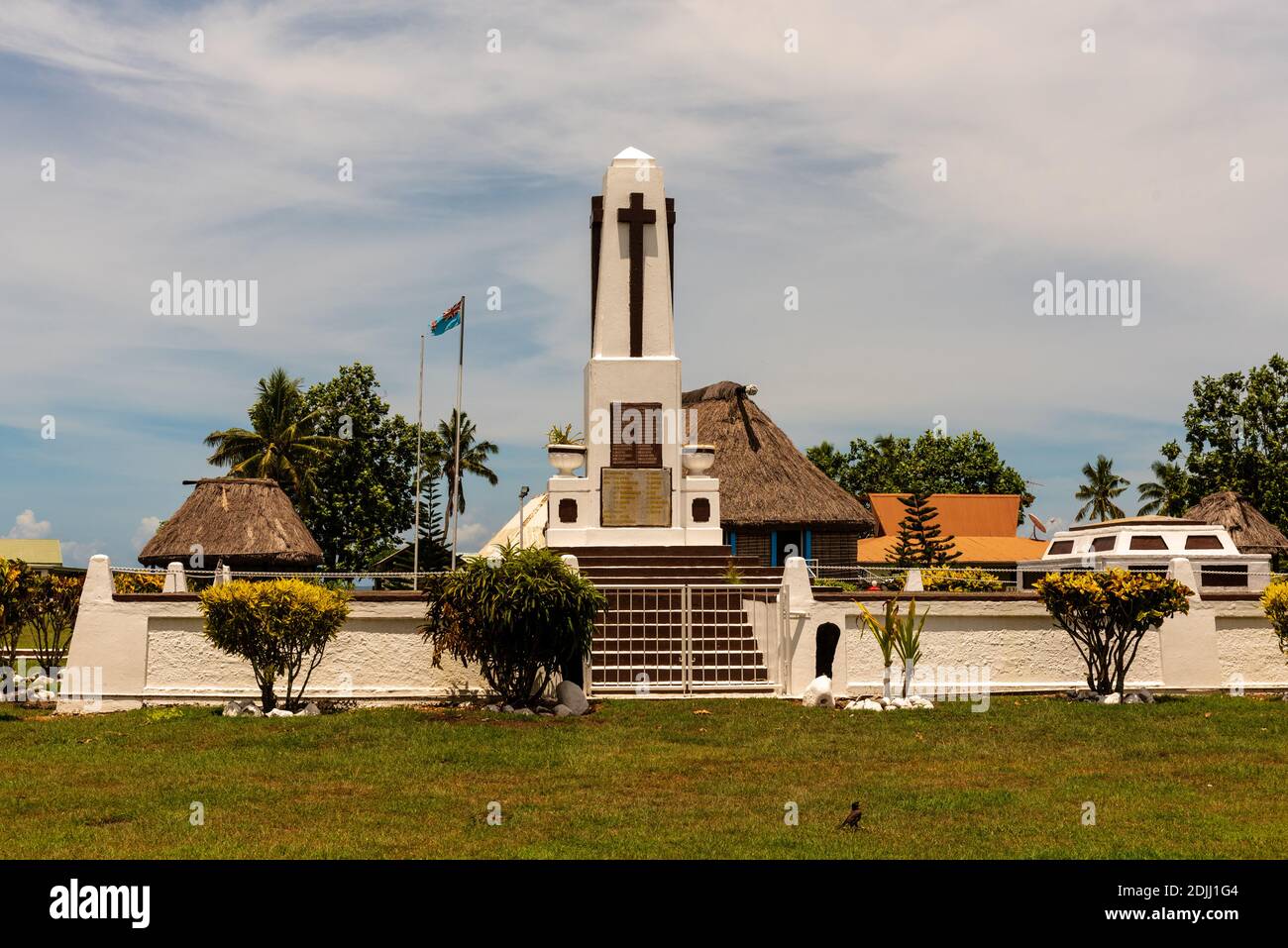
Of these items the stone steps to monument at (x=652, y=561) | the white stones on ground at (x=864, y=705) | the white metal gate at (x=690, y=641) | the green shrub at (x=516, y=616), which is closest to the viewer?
the green shrub at (x=516, y=616)

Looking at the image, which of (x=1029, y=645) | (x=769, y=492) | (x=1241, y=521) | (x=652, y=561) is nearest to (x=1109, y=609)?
(x=1029, y=645)

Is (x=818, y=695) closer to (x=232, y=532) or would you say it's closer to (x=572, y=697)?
(x=572, y=697)

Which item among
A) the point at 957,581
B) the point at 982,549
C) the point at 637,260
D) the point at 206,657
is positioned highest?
the point at 637,260

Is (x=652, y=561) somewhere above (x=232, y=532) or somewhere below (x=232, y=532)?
below

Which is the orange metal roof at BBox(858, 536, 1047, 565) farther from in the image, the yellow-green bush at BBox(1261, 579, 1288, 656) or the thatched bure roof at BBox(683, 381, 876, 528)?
the yellow-green bush at BBox(1261, 579, 1288, 656)

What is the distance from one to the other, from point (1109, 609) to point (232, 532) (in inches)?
966

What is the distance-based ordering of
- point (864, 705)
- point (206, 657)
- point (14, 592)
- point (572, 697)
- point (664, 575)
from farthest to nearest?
point (664, 575)
point (206, 657)
point (14, 592)
point (864, 705)
point (572, 697)

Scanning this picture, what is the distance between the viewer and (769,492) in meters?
39.5

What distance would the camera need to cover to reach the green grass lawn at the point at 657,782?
9.57 metres

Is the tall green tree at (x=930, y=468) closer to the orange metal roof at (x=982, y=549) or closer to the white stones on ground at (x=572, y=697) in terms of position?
the orange metal roof at (x=982, y=549)

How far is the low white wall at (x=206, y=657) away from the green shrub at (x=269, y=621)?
1671mm

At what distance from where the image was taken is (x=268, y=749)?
14133 millimetres

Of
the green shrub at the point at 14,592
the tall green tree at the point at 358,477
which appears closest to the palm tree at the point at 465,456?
the tall green tree at the point at 358,477
